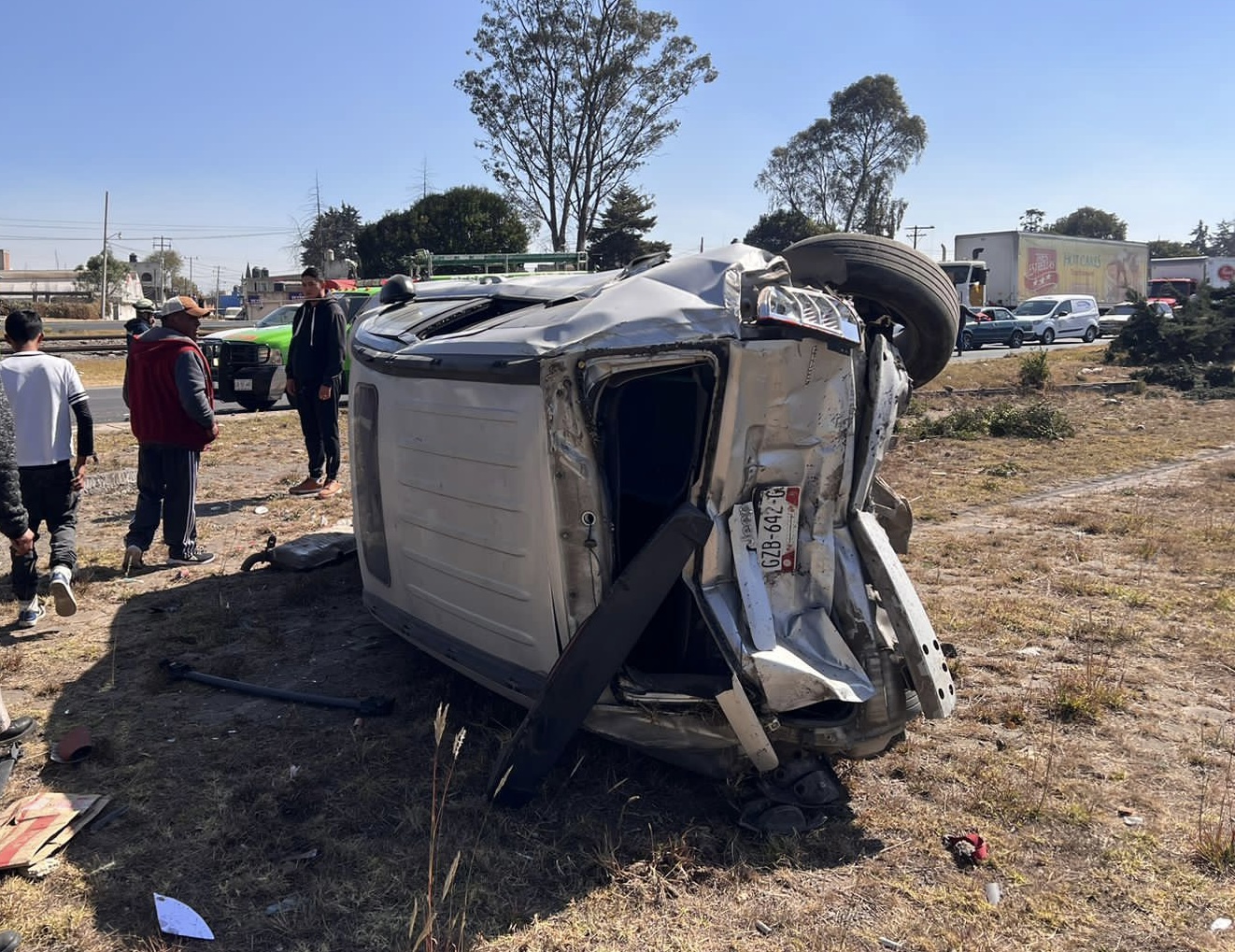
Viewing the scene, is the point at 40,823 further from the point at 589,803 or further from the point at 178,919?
the point at 589,803

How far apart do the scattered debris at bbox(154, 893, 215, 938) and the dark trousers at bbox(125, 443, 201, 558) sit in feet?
11.8

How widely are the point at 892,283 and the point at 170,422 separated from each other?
167 inches

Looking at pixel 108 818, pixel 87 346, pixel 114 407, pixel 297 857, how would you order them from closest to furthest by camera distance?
pixel 297 857 < pixel 108 818 < pixel 114 407 < pixel 87 346

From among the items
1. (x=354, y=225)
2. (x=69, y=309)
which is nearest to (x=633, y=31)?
(x=354, y=225)

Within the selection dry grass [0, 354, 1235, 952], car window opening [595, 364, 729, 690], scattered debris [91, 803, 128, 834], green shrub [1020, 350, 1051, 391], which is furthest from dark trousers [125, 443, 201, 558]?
green shrub [1020, 350, 1051, 391]

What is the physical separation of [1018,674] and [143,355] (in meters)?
5.14

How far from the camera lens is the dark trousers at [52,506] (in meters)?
4.78

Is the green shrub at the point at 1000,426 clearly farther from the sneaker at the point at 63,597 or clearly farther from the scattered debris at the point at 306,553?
the sneaker at the point at 63,597

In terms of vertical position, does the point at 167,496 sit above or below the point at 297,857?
above

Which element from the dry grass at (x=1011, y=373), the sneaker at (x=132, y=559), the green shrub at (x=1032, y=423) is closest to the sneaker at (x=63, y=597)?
the sneaker at (x=132, y=559)

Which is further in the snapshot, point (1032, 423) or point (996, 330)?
point (996, 330)

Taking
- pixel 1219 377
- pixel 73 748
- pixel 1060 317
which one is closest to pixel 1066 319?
pixel 1060 317

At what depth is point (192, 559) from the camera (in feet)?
19.6

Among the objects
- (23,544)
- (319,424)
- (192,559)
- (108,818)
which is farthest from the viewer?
(319,424)
